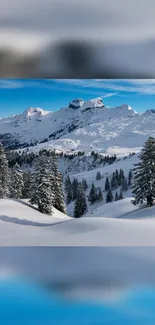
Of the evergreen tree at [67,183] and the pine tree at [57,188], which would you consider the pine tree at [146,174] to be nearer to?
the evergreen tree at [67,183]

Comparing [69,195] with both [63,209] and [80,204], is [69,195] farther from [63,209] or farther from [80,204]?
[80,204]

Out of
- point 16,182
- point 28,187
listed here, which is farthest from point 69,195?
point 16,182

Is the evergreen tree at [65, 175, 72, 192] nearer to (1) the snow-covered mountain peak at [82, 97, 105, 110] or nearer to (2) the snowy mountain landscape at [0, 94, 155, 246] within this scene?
(2) the snowy mountain landscape at [0, 94, 155, 246]

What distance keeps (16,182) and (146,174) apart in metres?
4.03

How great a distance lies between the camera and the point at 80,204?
327 inches

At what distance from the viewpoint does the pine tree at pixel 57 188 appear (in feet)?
24.8

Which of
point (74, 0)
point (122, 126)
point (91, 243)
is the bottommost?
point (122, 126)

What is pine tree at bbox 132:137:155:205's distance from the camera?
7168 millimetres

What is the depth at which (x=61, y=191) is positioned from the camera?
8062mm

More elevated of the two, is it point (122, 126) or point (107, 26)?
point (107, 26)

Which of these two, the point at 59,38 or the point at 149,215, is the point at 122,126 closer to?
the point at 149,215

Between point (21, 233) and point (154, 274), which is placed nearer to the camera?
point (154, 274)

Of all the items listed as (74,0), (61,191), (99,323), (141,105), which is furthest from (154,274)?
(61,191)

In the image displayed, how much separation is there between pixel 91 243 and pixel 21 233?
4.12ft
